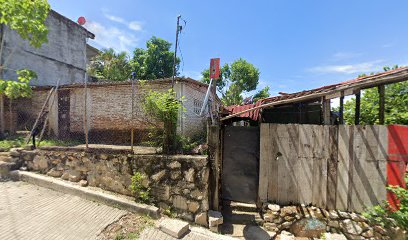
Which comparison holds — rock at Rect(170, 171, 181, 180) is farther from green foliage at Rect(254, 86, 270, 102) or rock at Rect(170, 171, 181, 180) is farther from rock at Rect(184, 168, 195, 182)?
green foliage at Rect(254, 86, 270, 102)

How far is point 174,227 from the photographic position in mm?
4570

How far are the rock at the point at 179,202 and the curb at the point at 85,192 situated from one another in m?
0.48

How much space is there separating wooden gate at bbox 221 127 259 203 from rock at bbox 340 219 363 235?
2.04 meters

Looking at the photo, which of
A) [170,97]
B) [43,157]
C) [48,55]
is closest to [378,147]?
[170,97]

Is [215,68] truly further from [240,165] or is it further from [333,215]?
[333,215]

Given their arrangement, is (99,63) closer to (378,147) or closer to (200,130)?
(200,130)

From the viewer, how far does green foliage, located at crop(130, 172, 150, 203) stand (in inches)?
208

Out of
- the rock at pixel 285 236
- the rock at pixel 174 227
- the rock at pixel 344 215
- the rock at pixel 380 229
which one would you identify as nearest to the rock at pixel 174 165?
the rock at pixel 174 227

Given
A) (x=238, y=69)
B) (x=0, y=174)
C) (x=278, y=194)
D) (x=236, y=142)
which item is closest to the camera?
(x=278, y=194)

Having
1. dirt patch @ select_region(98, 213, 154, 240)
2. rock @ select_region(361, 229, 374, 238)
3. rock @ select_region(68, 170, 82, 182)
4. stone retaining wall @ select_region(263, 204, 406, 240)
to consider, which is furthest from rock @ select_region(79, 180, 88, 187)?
rock @ select_region(361, 229, 374, 238)

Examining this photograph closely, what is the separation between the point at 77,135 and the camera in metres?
9.38

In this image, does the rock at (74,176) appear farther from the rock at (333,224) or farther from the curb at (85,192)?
the rock at (333,224)

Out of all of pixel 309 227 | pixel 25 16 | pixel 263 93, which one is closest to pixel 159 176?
pixel 309 227

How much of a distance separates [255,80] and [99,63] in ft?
53.2
